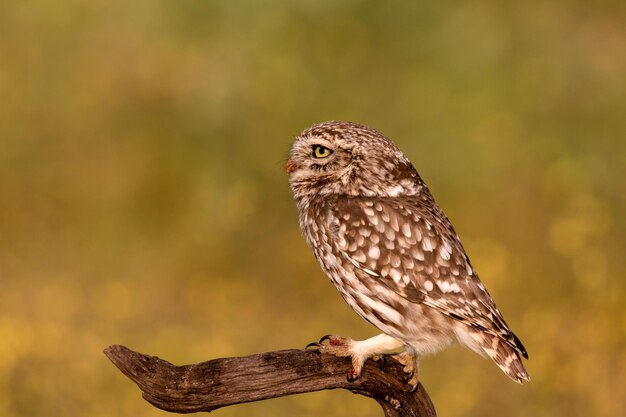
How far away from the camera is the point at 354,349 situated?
5.18 metres

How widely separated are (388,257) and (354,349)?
473 millimetres

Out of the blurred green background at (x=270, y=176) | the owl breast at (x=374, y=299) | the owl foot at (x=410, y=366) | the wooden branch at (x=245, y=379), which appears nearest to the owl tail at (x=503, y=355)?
the owl breast at (x=374, y=299)

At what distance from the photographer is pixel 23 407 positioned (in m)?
6.91

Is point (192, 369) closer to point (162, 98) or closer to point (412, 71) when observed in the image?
point (162, 98)

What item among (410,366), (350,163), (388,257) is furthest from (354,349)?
(350,163)

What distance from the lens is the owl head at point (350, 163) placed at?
5.23 metres

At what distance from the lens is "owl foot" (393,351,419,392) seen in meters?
5.23

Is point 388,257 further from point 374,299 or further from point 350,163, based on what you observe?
point 350,163

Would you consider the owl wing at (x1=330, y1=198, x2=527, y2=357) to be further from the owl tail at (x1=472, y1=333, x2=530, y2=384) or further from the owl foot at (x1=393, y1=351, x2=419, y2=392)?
the owl foot at (x1=393, y1=351, x2=419, y2=392)

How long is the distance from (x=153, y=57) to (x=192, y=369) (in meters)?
5.64

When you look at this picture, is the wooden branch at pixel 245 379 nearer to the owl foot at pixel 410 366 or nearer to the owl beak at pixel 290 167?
the owl foot at pixel 410 366

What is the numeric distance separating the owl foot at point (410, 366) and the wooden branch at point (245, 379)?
0.04m

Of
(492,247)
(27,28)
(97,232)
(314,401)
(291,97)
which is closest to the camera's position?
(314,401)

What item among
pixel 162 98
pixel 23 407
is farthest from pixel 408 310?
pixel 162 98
